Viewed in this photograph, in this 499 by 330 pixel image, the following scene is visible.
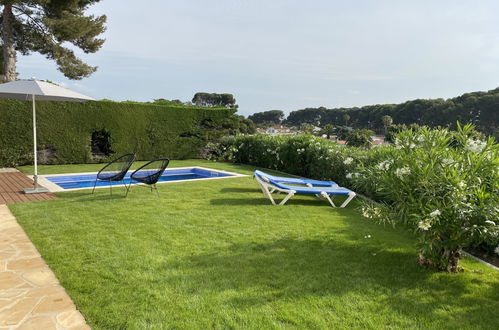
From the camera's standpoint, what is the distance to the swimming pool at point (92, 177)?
875cm

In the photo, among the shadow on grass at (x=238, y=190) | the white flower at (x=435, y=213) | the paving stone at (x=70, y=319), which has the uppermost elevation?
the white flower at (x=435, y=213)

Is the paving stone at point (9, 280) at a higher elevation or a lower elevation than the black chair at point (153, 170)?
lower

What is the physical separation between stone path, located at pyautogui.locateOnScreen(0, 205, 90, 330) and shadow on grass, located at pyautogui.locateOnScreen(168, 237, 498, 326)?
0.96 metres

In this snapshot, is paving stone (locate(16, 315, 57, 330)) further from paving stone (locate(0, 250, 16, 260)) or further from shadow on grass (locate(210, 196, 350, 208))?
shadow on grass (locate(210, 196, 350, 208))

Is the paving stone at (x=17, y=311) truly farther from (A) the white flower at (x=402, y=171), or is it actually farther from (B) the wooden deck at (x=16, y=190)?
(B) the wooden deck at (x=16, y=190)

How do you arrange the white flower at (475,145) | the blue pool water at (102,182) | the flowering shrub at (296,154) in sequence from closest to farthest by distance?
the white flower at (475,145) → the flowering shrub at (296,154) → the blue pool water at (102,182)

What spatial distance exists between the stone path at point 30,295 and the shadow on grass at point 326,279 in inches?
37.7

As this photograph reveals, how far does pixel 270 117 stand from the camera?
350 feet

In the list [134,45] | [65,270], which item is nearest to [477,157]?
[65,270]

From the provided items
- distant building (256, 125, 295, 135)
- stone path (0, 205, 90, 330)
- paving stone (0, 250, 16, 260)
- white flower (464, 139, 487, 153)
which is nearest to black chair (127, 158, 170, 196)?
stone path (0, 205, 90, 330)

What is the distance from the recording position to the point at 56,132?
41.9ft

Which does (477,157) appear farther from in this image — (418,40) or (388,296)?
(418,40)

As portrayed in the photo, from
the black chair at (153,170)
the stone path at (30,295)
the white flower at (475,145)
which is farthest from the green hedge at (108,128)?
the white flower at (475,145)

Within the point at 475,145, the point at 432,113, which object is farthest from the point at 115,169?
the point at 432,113
